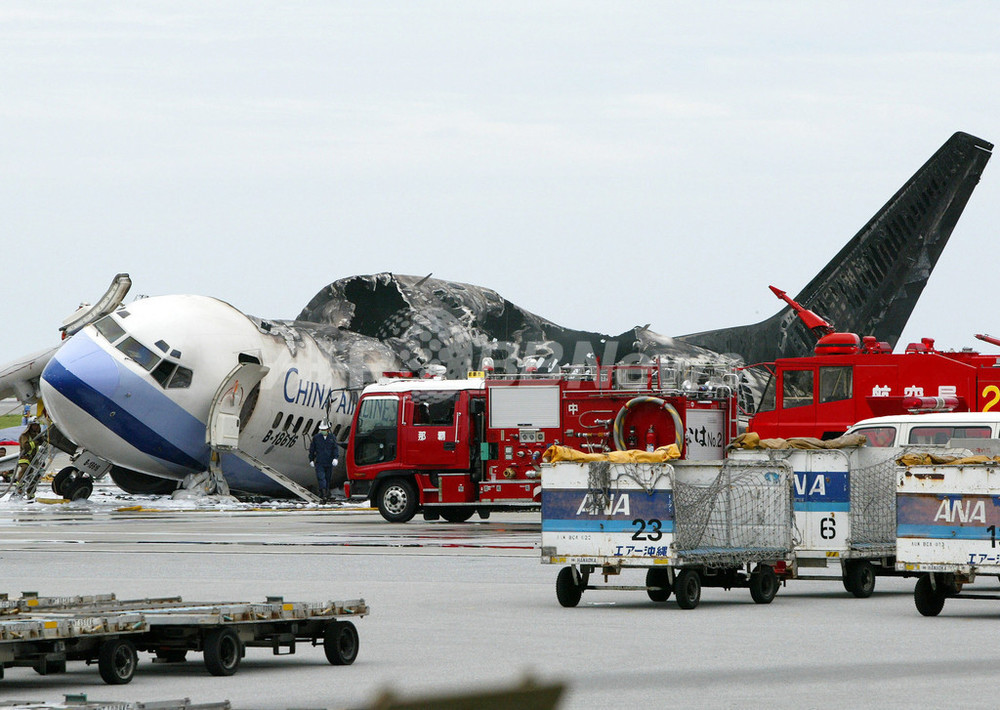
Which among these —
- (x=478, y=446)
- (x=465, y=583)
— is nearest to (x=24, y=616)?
(x=465, y=583)

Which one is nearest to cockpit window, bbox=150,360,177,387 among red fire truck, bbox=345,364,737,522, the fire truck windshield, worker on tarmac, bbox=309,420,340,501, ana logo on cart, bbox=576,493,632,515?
worker on tarmac, bbox=309,420,340,501

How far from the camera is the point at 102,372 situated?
3125 cm

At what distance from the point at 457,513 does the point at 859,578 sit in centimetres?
1301

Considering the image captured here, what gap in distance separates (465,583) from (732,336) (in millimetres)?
28212

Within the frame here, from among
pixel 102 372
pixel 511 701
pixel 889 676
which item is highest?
pixel 102 372

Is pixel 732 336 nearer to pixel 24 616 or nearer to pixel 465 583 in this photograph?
pixel 465 583

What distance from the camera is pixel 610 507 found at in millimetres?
13820

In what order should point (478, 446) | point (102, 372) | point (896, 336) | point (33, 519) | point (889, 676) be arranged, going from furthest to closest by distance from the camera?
point (896, 336), point (102, 372), point (33, 519), point (478, 446), point (889, 676)

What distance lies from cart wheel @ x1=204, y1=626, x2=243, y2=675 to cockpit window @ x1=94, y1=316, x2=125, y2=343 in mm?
23488

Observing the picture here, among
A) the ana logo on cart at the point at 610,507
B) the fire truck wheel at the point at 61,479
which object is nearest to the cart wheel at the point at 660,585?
the ana logo on cart at the point at 610,507

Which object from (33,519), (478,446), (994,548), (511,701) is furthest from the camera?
(33,519)

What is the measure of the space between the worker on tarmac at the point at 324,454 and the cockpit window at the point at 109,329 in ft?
16.7

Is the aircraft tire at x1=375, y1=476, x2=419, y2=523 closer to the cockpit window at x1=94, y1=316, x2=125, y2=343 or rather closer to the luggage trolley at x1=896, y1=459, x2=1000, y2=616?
the cockpit window at x1=94, y1=316, x2=125, y2=343

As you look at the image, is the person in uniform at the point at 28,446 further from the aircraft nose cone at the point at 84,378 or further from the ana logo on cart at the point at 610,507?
the ana logo on cart at the point at 610,507
